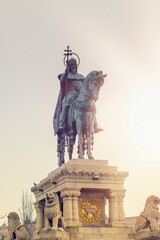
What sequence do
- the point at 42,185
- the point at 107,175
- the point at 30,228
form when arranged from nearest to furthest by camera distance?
the point at 107,175 → the point at 42,185 → the point at 30,228

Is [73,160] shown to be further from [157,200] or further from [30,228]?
[30,228]

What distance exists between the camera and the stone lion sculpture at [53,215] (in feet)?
78.0

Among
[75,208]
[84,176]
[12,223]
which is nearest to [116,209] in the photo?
[75,208]

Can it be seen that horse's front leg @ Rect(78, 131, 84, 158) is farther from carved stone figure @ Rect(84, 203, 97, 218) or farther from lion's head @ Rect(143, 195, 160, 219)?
lion's head @ Rect(143, 195, 160, 219)

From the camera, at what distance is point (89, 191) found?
27156mm

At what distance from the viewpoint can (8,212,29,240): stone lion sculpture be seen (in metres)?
25.1

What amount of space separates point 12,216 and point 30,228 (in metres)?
36.5

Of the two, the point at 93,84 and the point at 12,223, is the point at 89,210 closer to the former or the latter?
the point at 12,223

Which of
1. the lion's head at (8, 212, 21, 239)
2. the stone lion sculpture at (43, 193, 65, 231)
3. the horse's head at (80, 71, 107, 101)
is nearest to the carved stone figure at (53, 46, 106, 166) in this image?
the horse's head at (80, 71, 107, 101)

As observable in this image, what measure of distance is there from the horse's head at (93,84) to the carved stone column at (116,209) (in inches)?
235

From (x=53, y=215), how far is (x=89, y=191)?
12.8ft

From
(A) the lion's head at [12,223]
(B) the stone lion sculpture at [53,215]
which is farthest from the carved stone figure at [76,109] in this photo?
(A) the lion's head at [12,223]

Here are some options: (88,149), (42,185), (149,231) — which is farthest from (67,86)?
(149,231)

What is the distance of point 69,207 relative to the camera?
2547cm
